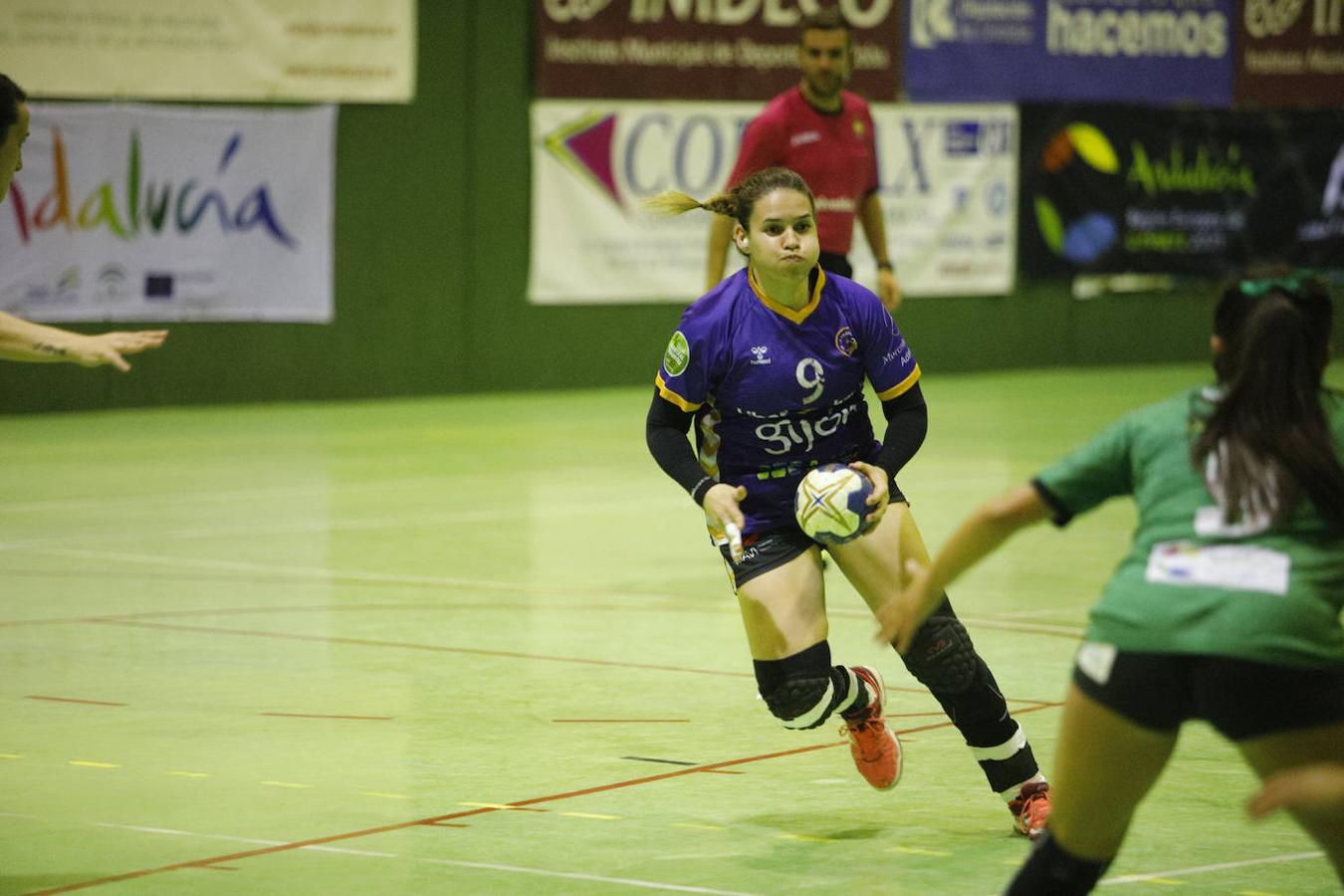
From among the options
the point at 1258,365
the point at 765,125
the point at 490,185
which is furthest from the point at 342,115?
the point at 1258,365

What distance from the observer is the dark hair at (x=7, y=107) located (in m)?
5.65

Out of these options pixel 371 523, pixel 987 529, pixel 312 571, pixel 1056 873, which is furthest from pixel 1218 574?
pixel 371 523

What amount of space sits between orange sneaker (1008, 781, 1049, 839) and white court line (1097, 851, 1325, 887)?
1.37ft

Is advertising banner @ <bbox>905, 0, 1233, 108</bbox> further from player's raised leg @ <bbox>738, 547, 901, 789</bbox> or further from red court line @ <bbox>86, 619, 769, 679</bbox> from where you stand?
player's raised leg @ <bbox>738, 547, 901, 789</bbox>

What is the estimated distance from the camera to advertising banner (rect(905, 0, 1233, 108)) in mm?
22188

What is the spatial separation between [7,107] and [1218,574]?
3119 millimetres

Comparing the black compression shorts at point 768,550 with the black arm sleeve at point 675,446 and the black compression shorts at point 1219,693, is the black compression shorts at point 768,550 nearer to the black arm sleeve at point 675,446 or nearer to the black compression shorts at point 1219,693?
the black arm sleeve at point 675,446

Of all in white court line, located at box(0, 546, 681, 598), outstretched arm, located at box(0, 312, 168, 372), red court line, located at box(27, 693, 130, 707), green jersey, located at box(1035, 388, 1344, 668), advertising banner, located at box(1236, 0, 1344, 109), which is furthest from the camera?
advertising banner, located at box(1236, 0, 1344, 109)

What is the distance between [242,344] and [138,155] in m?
1.72

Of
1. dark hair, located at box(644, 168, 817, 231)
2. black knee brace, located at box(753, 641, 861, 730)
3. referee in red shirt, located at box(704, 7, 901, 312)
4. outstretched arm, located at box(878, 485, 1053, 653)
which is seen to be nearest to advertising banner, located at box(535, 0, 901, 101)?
referee in red shirt, located at box(704, 7, 901, 312)

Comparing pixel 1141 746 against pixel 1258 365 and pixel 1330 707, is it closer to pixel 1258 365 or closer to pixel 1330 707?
pixel 1330 707

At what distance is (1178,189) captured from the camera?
23906 millimetres

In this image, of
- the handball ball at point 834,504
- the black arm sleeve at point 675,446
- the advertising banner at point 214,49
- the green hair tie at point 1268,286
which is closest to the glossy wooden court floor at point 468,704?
the handball ball at point 834,504

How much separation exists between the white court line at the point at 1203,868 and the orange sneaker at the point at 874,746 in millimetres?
924
